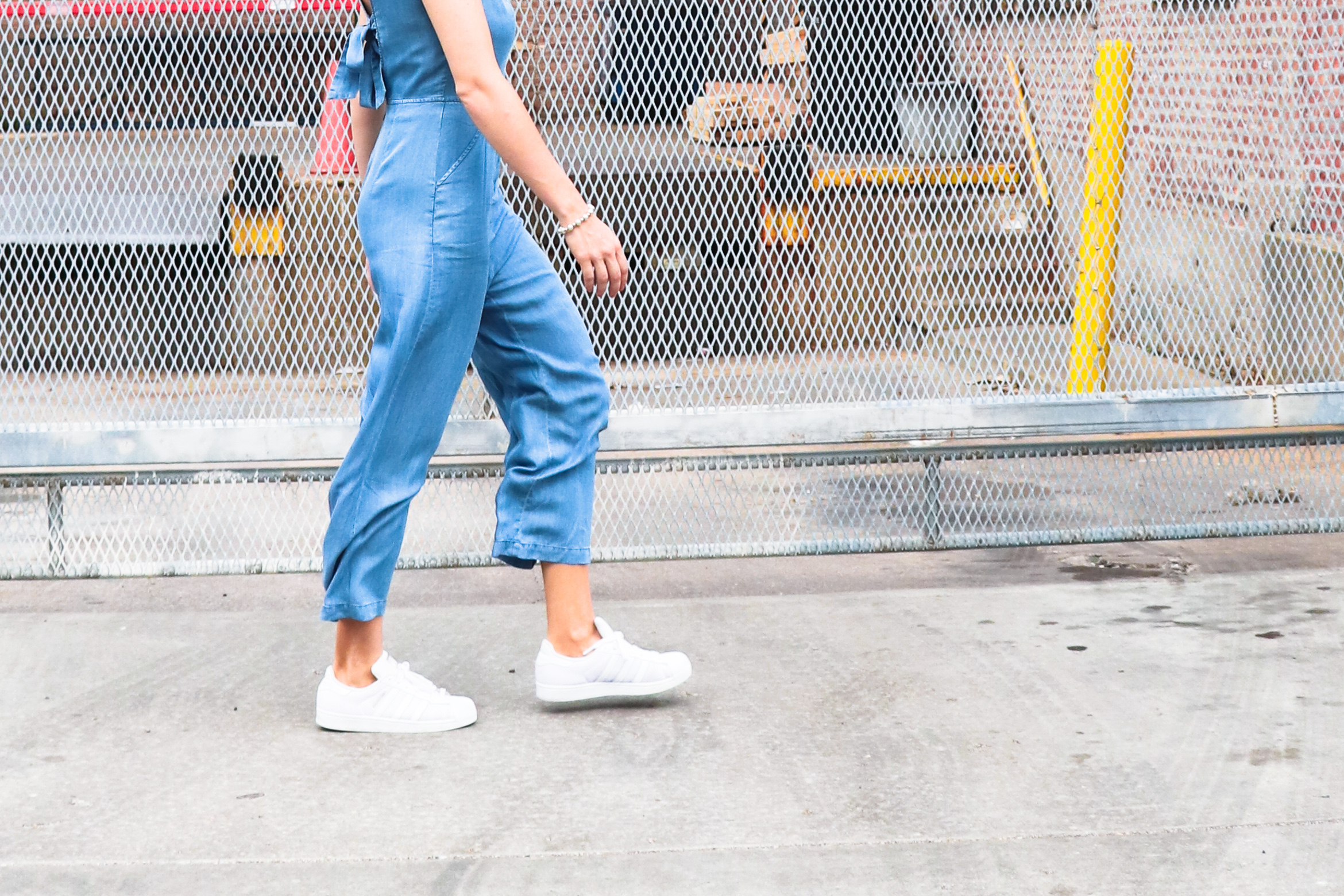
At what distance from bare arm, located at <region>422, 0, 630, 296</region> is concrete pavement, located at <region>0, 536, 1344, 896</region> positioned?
3.14ft

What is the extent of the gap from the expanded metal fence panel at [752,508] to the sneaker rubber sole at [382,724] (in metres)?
1.09

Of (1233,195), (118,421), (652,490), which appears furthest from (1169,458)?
(118,421)

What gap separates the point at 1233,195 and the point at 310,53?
8.33 feet

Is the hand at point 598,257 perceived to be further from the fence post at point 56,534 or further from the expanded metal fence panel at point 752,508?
the fence post at point 56,534

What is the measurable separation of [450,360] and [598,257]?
0.38m

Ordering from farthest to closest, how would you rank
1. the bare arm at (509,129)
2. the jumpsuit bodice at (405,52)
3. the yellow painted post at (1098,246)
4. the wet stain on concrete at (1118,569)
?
the yellow painted post at (1098,246)
the wet stain on concrete at (1118,569)
the jumpsuit bodice at (405,52)
the bare arm at (509,129)

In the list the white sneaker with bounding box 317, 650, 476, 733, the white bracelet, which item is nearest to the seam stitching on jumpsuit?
the white bracelet

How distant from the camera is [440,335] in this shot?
312 centimetres

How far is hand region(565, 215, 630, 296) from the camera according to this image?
2.98 metres

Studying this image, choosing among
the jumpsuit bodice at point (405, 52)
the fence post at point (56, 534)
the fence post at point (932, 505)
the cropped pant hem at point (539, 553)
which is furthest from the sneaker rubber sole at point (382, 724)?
the fence post at point (932, 505)

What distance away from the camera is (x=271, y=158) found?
4199 mm

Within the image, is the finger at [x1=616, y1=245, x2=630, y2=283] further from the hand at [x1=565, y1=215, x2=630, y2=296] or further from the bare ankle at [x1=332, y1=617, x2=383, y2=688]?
the bare ankle at [x1=332, y1=617, x2=383, y2=688]

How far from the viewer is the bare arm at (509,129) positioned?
291 centimetres

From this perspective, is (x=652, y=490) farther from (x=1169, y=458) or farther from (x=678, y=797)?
(x=678, y=797)
